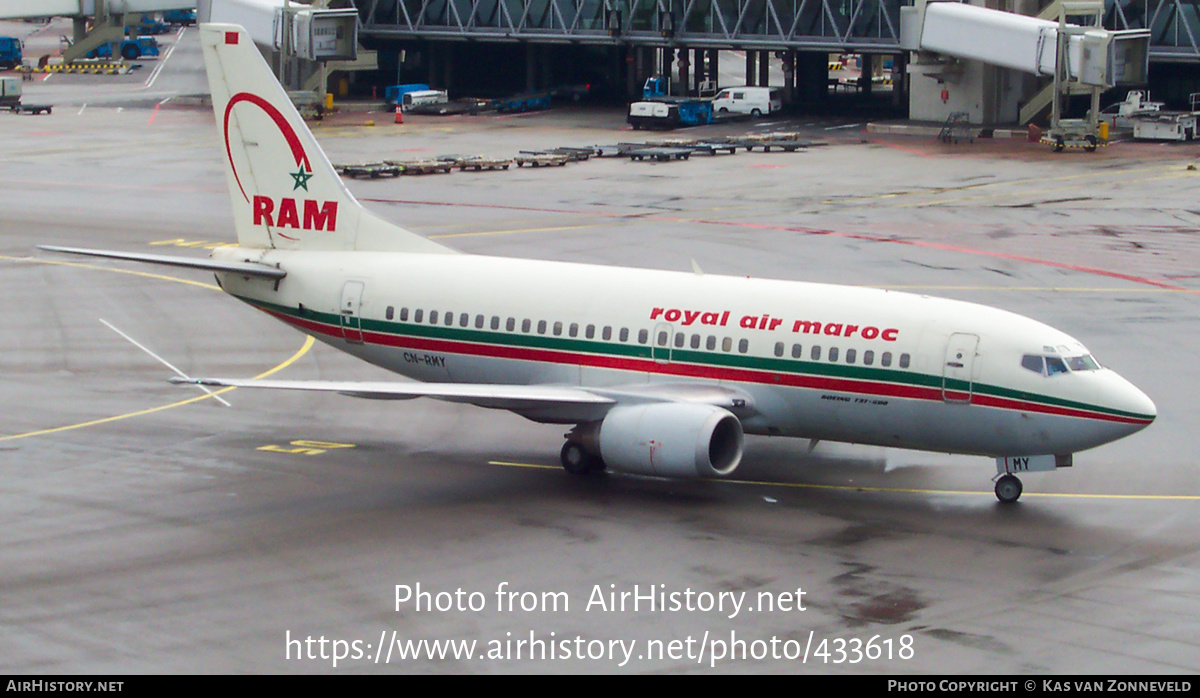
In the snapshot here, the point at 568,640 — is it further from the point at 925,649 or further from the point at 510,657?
the point at 925,649

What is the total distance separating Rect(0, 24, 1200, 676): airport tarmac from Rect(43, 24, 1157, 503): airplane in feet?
5.60

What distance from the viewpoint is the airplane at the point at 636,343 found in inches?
1319

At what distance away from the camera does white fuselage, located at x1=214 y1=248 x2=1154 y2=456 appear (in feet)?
110

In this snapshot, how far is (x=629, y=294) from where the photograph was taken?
37.3 meters

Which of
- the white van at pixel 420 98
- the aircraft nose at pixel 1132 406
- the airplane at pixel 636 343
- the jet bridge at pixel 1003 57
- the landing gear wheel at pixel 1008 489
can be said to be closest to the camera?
the aircraft nose at pixel 1132 406

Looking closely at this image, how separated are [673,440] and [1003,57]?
87287mm

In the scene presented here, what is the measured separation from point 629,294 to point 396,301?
6.32 metres

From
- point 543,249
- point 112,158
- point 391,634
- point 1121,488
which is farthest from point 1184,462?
point 112,158

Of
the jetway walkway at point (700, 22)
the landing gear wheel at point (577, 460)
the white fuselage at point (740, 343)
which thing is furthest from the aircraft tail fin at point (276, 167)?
the jetway walkway at point (700, 22)

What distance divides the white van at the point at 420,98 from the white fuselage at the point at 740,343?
103 metres

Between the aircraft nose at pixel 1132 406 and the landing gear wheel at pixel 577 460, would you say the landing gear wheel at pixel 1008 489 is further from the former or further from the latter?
the landing gear wheel at pixel 577 460

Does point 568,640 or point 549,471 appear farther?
point 549,471

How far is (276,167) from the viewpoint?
139ft

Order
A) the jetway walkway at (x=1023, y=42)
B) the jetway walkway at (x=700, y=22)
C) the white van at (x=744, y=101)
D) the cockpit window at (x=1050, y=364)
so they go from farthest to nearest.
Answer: the white van at (x=744, y=101), the jetway walkway at (x=700, y=22), the jetway walkway at (x=1023, y=42), the cockpit window at (x=1050, y=364)
